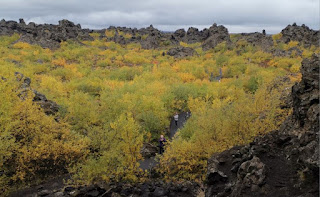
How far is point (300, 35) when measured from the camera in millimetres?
107500

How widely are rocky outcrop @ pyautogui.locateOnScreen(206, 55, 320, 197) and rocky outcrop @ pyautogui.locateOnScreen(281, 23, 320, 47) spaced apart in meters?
105

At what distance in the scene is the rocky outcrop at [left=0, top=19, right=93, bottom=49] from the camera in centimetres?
10856

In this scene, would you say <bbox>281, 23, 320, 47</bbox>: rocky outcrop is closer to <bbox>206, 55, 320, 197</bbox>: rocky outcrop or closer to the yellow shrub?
the yellow shrub

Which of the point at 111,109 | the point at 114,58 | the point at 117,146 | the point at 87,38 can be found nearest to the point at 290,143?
the point at 117,146

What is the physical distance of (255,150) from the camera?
1255 centimetres

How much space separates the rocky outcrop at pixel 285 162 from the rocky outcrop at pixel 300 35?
4143 inches

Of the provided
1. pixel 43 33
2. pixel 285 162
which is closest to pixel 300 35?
pixel 43 33

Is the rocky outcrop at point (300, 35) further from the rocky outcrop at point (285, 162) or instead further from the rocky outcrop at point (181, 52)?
the rocky outcrop at point (285, 162)

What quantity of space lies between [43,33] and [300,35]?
110 m

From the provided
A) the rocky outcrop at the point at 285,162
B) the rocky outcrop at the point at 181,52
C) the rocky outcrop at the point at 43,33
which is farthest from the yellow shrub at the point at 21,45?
the rocky outcrop at the point at 285,162

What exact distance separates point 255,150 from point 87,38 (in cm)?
13494

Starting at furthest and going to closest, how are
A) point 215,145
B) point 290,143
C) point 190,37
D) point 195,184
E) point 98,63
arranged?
point 190,37, point 98,63, point 215,145, point 195,184, point 290,143

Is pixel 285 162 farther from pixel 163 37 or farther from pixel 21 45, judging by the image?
pixel 163 37

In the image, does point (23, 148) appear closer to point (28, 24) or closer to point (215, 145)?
point (215, 145)
